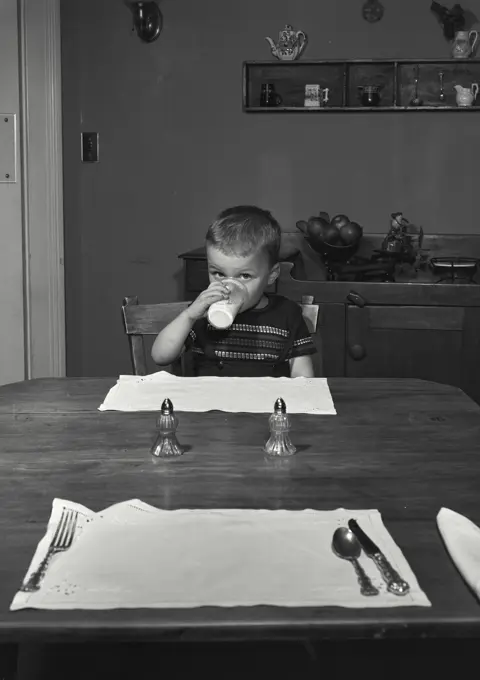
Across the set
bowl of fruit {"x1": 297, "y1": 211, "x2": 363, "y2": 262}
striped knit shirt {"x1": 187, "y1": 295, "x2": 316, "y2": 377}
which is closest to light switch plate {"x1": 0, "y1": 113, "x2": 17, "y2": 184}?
bowl of fruit {"x1": 297, "y1": 211, "x2": 363, "y2": 262}

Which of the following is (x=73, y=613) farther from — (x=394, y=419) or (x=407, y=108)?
(x=407, y=108)

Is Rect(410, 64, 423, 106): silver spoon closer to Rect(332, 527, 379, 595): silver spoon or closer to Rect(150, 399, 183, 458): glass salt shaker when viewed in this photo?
Rect(150, 399, 183, 458): glass salt shaker

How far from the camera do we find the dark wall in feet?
12.1

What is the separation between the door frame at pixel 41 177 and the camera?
3346 millimetres

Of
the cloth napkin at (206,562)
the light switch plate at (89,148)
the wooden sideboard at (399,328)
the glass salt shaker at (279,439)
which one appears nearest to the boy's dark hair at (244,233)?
the glass salt shaker at (279,439)

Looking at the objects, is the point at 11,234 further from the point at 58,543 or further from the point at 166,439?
the point at 58,543

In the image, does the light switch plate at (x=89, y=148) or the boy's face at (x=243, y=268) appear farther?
the light switch plate at (x=89, y=148)

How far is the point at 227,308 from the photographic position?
1.47m

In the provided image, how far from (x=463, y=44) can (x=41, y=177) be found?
6.11 ft

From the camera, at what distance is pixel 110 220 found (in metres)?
3.91

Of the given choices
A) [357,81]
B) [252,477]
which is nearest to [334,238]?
[357,81]

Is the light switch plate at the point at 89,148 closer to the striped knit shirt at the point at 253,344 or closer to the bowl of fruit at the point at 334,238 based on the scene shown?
the bowl of fruit at the point at 334,238

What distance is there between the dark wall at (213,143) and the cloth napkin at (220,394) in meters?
2.29

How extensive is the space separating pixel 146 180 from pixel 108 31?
0.67 metres
